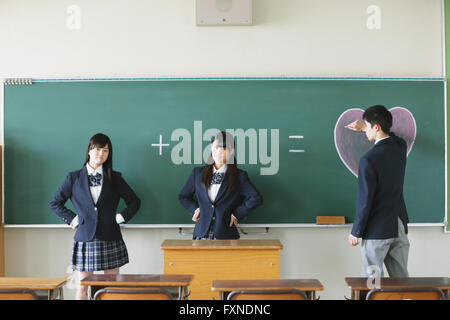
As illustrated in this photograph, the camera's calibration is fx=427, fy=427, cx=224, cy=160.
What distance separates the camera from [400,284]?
2027 mm

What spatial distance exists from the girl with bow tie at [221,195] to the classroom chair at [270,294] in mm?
1434

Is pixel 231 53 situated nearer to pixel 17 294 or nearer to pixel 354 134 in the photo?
pixel 354 134

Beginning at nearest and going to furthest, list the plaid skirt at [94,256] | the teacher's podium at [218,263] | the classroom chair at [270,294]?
1. the classroom chair at [270,294]
2. the teacher's podium at [218,263]
3. the plaid skirt at [94,256]

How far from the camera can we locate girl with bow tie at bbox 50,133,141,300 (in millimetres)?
3086

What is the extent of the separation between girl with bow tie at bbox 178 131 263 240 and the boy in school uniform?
887mm

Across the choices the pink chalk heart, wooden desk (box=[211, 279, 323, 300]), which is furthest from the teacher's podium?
the pink chalk heart

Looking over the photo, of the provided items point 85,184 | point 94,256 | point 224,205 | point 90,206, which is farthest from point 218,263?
point 85,184

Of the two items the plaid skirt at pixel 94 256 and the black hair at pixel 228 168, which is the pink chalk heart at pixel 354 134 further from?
the plaid skirt at pixel 94 256

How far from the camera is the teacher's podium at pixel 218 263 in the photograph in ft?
9.61

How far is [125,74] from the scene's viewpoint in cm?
379

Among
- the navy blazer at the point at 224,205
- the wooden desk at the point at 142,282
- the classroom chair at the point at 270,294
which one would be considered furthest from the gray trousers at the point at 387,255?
the wooden desk at the point at 142,282

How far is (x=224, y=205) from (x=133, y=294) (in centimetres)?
150

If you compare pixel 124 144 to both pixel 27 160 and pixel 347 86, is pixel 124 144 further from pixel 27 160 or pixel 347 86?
pixel 347 86
